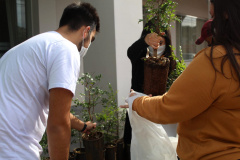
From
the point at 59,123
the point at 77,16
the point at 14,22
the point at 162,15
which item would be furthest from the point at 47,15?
the point at 59,123

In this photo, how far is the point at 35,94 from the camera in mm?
1193

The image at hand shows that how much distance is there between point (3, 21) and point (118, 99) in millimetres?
2888

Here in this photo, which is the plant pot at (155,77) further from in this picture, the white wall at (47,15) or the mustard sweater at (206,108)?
the white wall at (47,15)

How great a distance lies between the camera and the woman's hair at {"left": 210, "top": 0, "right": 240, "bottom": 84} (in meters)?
1.02

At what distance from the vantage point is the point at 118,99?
3.11 meters

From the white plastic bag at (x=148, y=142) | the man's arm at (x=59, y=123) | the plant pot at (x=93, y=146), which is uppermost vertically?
the man's arm at (x=59, y=123)

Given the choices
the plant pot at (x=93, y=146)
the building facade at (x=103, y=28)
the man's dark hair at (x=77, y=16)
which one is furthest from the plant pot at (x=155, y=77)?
the building facade at (x=103, y=28)

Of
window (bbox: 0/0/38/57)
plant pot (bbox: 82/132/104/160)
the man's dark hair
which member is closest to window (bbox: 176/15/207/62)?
window (bbox: 0/0/38/57)

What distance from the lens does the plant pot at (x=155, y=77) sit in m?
1.71

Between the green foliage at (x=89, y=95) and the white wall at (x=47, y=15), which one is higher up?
the white wall at (x=47, y=15)

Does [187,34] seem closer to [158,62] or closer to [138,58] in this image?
[138,58]

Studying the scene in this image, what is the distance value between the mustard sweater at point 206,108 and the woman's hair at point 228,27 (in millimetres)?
25

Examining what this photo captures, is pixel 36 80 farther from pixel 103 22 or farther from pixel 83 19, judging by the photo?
pixel 103 22

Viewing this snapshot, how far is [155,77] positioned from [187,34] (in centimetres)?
731
